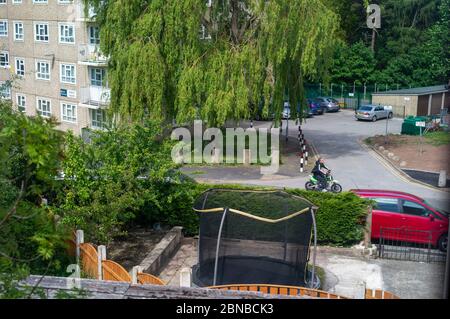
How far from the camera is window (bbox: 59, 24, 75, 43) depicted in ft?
84.7

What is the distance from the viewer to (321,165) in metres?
16.3

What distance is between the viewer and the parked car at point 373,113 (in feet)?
97.1

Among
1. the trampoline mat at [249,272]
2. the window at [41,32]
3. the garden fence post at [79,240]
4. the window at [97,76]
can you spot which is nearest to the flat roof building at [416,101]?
the window at [97,76]

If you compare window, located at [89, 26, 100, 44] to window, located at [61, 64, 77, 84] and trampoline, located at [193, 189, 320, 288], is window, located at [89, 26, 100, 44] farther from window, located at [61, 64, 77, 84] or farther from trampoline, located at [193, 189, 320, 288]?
trampoline, located at [193, 189, 320, 288]

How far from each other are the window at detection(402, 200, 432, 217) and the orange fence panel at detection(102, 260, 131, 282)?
621 centimetres

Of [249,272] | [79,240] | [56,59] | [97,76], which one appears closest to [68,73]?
[56,59]

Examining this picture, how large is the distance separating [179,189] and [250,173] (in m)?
6.61

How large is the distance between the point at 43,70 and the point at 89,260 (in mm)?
19740

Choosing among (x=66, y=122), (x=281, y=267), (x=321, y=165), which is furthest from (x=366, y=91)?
(x=281, y=267)

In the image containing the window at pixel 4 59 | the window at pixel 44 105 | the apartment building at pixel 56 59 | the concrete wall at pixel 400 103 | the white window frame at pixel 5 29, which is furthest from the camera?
the concrete wall at pixel 400 103

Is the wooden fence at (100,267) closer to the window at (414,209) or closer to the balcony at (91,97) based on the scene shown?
the window at (414,209)

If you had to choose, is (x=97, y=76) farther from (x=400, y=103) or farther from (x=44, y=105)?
(x=400, y=103)

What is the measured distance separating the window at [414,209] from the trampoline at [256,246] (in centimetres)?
285

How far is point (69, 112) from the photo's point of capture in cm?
2675
